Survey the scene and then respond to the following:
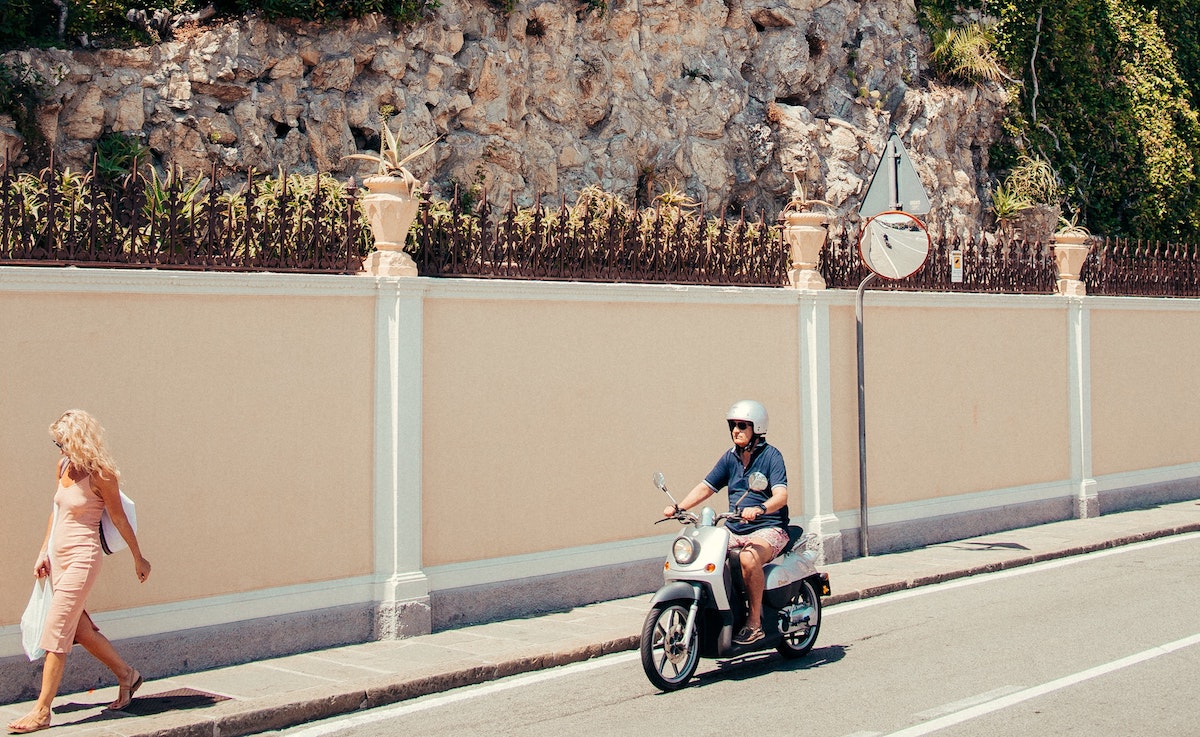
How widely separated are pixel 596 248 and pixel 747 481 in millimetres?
2957

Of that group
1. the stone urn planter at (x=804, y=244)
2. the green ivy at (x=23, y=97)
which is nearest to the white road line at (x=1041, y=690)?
the stone urn planter at (x=804, y=244)

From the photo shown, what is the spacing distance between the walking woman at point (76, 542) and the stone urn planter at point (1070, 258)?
11.8 m

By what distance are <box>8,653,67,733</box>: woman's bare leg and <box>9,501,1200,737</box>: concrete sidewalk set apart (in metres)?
0.10

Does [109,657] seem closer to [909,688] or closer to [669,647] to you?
[669,647]

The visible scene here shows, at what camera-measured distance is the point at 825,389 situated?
11.6 metres

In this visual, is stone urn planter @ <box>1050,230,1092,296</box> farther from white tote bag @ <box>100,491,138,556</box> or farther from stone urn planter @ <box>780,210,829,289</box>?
white tote bag @ <box>100,491,138,556</box>

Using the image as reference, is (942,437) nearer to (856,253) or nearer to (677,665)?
(856,253)

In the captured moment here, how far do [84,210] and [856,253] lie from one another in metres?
7.48

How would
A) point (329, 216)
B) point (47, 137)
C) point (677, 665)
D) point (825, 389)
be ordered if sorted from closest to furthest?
point (677, 665)
point (329, 216)
point (825, 389)
point (47, 137)

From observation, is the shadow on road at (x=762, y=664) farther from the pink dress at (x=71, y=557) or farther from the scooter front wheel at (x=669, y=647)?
the pink dress at (x=71, y=557)

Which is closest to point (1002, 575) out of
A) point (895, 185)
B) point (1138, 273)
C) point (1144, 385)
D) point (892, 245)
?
point (892, 245)

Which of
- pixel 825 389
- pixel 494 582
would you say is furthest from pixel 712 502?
pixel 494 582

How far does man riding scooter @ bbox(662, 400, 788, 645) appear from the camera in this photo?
7.45m

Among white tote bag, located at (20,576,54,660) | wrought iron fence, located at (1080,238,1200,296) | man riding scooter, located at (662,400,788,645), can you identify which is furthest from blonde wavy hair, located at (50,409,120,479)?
Result: wrought iron fence, located at (1080,238,1200,296)
